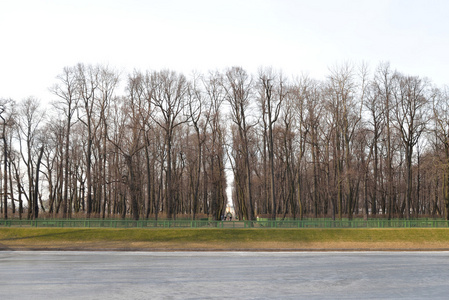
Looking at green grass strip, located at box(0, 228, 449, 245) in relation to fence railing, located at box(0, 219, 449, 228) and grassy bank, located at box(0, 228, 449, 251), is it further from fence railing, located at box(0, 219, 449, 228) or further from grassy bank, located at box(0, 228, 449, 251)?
fence railing, located at box(0, 219, 449, 228)

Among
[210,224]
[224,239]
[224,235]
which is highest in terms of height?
[210,224]

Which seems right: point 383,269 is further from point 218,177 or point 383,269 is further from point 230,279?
point 218,177

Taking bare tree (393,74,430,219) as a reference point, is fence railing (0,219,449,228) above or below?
below

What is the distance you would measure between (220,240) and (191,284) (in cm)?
2021

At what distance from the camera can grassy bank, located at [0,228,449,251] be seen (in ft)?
116

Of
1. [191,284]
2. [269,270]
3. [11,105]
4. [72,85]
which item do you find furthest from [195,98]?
[191,284]

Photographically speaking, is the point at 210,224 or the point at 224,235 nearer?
the point at 224,235

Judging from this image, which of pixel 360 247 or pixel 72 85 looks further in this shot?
pixel 72 85

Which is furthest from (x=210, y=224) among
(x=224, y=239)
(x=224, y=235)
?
(x=224, y=239)

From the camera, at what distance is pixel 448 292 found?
50.1ft

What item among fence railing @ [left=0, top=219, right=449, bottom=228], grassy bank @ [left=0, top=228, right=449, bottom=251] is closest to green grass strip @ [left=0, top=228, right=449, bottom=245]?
grassy bank @ [left=0, top=228, right=449, bottom=251]

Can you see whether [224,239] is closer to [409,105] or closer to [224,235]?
[224,235]

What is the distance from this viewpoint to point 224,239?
122 ft

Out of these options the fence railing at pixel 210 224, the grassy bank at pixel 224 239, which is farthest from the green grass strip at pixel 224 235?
the fence railing at pixel 210 224
